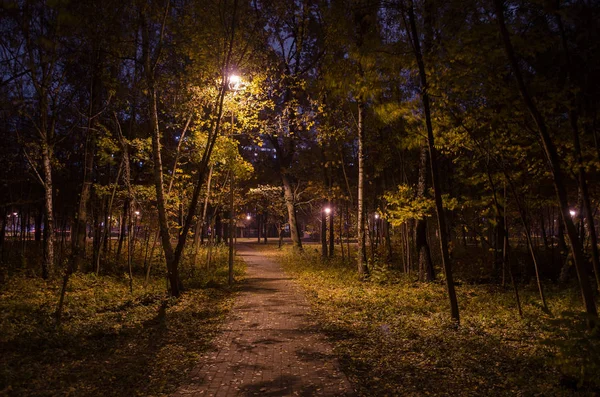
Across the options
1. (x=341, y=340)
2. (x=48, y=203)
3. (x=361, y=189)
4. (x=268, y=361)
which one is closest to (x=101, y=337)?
(x=268, y=361)

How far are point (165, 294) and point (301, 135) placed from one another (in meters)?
19.7

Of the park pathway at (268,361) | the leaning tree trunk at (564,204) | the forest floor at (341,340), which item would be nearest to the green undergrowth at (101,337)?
the forest floor at (341,340)

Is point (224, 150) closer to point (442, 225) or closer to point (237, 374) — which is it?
point (442, 225)

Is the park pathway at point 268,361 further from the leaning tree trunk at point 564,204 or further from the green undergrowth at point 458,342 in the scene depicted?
the leaning tree trunk at point 564,204

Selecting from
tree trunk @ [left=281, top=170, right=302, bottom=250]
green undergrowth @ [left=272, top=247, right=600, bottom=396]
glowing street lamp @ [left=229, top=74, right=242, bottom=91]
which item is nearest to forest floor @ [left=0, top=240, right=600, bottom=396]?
green undergrowth @ [left=272, top=247, right=600, bottom=396]

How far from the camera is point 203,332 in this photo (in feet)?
27.8

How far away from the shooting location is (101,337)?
795 centimetres

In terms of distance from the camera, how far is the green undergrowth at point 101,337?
5.45m

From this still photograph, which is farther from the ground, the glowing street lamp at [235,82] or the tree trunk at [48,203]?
the glowing street lamp at [235,82]

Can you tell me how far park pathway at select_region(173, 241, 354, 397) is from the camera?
5236 millimetres

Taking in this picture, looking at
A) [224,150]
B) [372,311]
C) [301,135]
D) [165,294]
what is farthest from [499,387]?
[301,135]

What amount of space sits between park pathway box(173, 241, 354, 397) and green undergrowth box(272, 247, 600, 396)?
0.44 m

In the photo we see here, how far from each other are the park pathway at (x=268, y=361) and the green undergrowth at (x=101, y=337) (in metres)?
0.38

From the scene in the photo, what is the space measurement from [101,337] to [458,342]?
7.17m
